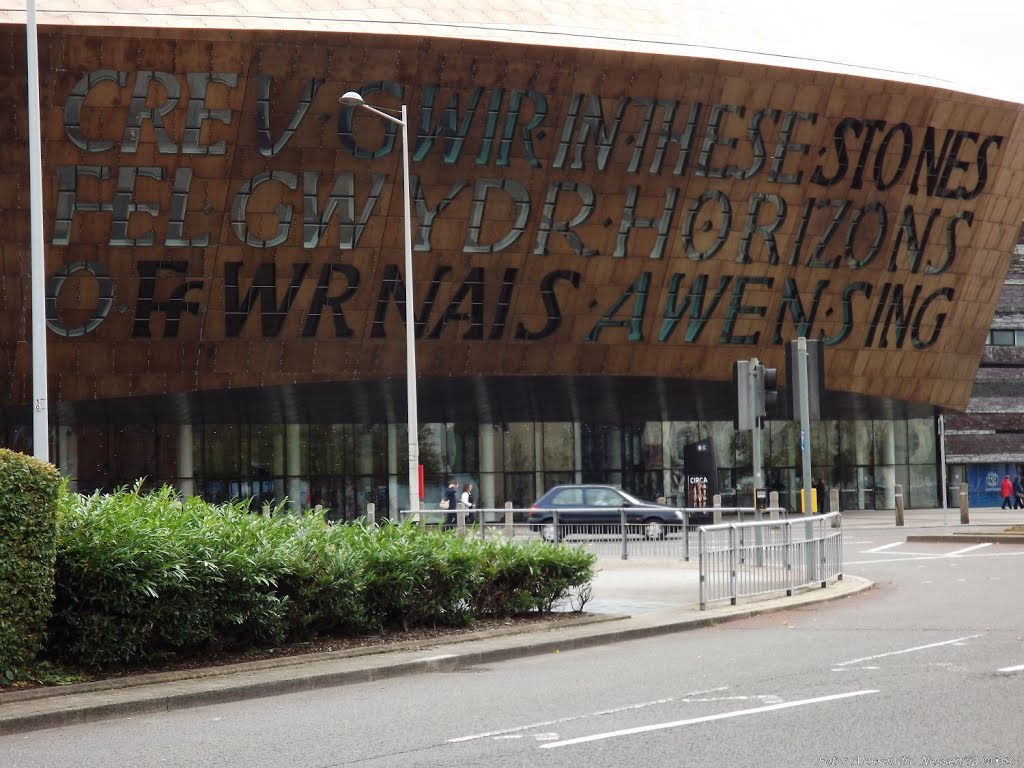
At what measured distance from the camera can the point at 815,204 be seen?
154 ft

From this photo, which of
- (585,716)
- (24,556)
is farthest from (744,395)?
(24,556)

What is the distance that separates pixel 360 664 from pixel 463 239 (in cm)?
3165

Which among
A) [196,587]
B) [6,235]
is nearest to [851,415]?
[6,235]

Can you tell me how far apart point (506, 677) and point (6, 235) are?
3201cm

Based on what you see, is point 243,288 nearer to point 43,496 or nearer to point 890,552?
point 890,552

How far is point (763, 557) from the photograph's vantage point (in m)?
18.7

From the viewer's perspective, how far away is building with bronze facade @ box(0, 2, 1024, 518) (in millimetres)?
39969

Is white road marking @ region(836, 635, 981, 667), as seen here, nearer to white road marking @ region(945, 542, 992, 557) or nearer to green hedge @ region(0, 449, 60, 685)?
green hedge @ region(0, 449, 60, 685)

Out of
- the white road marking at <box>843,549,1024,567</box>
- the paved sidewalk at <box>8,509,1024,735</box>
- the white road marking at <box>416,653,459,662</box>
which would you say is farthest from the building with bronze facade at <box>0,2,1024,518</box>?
the white road marking at <box>416,653,459,662</box>

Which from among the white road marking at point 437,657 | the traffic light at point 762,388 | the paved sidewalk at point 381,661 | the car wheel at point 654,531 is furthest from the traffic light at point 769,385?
the white road marking at point 437,657

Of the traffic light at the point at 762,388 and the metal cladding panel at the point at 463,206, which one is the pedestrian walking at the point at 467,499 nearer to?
the metal cladding panel at the point at 463,206

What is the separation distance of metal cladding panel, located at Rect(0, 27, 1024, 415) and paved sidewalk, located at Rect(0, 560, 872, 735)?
24716 millimetres

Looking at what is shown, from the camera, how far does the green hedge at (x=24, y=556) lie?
11.2 meters

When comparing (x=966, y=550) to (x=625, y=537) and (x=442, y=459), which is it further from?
(x=442, y=459)
